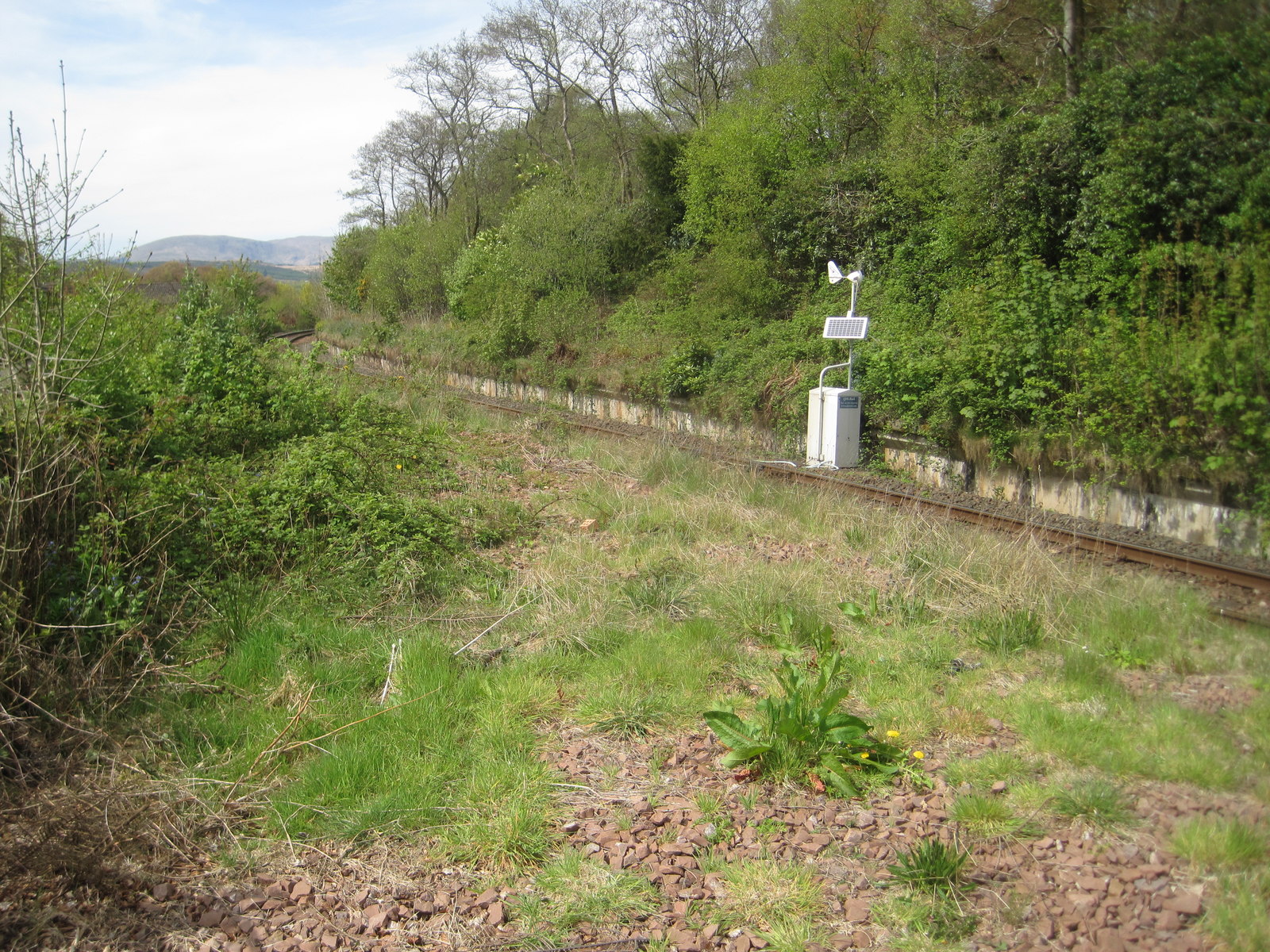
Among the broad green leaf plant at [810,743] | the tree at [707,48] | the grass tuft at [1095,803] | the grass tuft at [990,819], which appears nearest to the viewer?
the grass tuft at [1095,803]

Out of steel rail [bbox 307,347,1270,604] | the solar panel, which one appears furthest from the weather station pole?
steel rail [bbox 307,347,1270,604]

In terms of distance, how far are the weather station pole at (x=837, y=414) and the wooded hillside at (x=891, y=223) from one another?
578mm

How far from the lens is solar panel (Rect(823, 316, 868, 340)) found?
38.3 ft

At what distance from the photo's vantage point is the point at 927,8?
37.1 ft

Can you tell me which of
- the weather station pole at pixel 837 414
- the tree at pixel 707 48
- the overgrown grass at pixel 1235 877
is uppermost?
the tree at pixel 707 48

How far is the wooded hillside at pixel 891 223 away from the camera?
2168mm

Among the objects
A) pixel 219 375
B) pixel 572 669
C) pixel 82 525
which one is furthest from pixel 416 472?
pixel 572 669

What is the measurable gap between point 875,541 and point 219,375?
6636 millimetres

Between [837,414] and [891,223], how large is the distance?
706cm

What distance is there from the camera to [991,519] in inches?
291

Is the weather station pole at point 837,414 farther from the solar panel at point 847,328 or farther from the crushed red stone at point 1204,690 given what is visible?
the crushed red stone at point 1204,690

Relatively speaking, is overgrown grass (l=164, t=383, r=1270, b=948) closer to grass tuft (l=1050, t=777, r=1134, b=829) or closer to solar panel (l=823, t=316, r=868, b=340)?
grass tuft (l=1050, t=777, r=1134, b=829)

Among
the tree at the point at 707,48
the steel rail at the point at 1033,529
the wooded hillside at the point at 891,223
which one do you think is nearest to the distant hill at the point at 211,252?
the wooded hillside at the point at 891,223

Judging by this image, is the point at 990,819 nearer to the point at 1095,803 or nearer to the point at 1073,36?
the point at 1095,803
